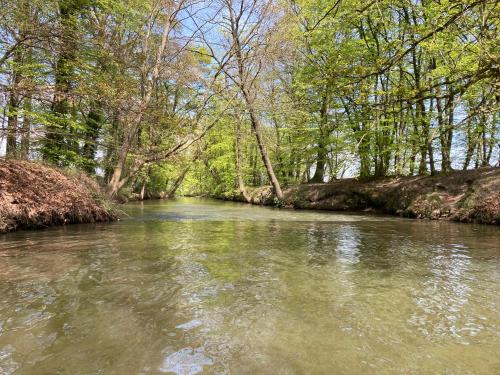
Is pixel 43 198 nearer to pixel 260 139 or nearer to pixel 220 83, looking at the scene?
pixel 220 83

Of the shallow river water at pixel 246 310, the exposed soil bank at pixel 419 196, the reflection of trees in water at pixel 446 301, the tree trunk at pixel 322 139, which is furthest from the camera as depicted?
the tree trunk at pixel 322 139

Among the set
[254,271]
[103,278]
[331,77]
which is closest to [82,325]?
[103,278]

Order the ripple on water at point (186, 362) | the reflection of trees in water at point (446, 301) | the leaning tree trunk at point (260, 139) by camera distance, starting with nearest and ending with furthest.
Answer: the ripple on water at point (186, 362) < the reflection of trees in water at point (446, 301) < the leaning tree trunk at point (260, 139)

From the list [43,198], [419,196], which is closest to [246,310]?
[43,198]

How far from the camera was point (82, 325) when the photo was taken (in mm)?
3096

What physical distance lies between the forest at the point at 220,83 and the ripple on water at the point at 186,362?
199 inches

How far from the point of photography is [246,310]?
3559mm

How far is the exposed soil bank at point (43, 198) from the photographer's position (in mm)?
8445

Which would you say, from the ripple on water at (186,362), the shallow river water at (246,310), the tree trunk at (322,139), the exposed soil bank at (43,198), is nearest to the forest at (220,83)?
the tree trunk at (322,139)

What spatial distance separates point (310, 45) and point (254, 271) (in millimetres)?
16788

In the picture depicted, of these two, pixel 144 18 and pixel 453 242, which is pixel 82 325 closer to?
pixel 453 242

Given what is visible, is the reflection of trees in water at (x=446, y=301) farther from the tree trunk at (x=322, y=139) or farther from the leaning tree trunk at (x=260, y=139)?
the tree trunk at (x=322, y=139)

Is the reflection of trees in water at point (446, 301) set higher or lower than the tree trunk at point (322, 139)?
lower

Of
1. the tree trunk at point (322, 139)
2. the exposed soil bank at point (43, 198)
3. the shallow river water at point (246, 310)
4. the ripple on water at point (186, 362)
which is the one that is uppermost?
the tree trunk at point (322, 139)
